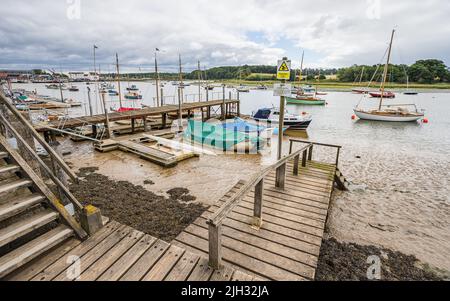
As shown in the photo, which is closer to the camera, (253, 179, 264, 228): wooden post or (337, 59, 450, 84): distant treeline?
(253, 179, 264, 228): wooden post

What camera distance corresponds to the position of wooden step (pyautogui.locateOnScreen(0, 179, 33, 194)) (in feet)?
10.5

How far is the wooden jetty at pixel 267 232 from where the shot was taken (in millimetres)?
3262

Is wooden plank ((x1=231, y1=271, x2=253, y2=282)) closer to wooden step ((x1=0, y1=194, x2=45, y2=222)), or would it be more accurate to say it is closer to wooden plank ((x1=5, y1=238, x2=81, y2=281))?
wooden plank ((x1=5, y1=238, x2=81, y2=281))

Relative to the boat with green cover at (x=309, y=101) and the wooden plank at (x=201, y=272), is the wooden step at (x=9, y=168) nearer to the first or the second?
the wooden plank at (x=201, y=272)

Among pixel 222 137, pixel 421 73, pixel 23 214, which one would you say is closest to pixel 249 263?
pixel 23 214

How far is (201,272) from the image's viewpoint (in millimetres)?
2980

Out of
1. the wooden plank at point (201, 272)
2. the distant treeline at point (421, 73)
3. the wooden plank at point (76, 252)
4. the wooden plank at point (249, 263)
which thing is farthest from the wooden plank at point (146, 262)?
the distant treeline at point (421, 73)

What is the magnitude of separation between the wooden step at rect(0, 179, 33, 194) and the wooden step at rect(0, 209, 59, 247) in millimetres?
488

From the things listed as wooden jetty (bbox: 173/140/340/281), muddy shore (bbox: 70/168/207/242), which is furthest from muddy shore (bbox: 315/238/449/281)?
muddy shore (bbox: 70/168/207/242)

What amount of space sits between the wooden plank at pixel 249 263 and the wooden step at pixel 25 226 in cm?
207

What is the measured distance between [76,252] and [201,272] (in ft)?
5.98

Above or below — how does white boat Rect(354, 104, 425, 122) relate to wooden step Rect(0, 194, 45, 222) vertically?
below
